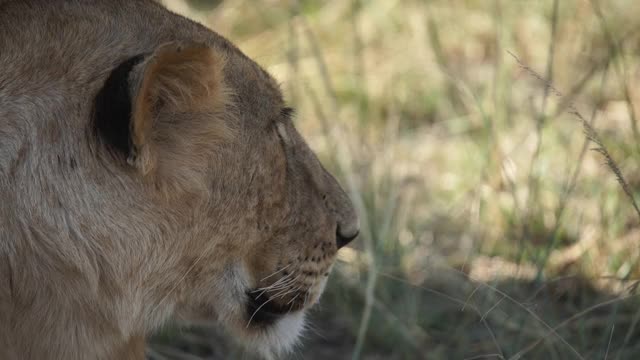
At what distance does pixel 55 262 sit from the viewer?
5.85ft

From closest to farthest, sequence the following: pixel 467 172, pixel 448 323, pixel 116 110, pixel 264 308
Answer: pixel 116 110 → pixel 264 308 → pixel 448 323 → pixel 467 172

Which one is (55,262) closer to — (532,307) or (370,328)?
(532,307)

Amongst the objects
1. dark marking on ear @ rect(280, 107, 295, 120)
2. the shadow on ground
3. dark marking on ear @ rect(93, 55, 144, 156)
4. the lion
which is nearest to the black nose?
the lion

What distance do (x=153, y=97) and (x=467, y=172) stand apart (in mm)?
1941

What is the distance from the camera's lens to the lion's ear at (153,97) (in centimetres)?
173

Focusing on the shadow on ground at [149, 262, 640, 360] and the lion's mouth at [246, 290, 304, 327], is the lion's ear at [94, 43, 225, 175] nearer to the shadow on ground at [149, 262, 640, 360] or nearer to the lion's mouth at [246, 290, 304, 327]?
the lion's mouth at [246, 290, 304, 327]

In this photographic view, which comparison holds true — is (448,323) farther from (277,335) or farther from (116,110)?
(116,110)

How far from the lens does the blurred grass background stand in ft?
8.93

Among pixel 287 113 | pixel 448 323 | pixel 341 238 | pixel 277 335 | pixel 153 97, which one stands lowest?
pixel 448 323

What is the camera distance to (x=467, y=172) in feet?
11.8

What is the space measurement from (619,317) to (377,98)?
61.7 inches

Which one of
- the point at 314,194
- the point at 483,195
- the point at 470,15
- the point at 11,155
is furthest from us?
the point at 470,15

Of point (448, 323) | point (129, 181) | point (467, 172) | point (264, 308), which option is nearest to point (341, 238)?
point (264, 308)

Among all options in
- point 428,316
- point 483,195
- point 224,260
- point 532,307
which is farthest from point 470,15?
→ point 224,260
